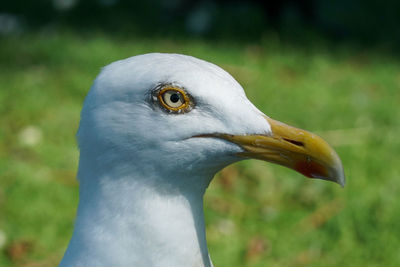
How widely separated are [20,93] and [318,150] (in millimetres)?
3668

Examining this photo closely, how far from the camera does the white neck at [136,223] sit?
1.84 meters

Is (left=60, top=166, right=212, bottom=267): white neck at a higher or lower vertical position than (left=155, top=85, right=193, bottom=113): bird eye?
lower

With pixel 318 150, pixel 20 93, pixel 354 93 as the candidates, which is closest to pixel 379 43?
pixel 354 93

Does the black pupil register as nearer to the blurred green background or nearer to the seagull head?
the seagull head

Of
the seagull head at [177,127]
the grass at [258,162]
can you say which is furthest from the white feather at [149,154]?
the grass at [258,162]

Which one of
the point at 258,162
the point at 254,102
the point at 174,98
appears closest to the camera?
the point at 174,98

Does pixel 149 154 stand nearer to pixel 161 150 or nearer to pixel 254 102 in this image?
pixel 161 150

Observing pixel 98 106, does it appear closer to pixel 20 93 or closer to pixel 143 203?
pixel 143 203

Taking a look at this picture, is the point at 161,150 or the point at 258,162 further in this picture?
the point at 258,162

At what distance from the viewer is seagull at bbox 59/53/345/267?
1.80 m

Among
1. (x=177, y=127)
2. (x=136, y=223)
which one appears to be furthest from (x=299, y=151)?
(x=136, y=223)

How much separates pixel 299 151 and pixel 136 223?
52cm

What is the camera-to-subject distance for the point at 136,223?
184 centimetres

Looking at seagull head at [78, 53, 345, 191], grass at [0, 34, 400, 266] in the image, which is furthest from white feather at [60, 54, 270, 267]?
grass at [0, 34, 400, 266]
